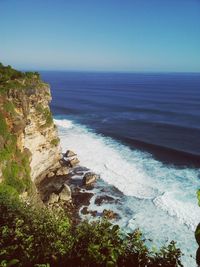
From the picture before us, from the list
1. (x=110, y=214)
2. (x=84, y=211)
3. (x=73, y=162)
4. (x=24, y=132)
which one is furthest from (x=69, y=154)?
(x=110, y=214)

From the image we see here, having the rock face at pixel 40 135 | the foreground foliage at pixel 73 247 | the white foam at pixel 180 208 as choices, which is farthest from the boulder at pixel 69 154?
the foreground foliage at pixel 73 247

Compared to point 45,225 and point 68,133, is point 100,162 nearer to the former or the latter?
point 68,133

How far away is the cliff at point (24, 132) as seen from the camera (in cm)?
3259

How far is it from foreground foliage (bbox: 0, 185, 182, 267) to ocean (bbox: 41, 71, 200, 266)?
→ 3650 millimetres

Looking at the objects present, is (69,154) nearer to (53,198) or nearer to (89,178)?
(89,178)

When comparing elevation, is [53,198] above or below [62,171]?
below

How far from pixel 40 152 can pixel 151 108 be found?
60502 mm

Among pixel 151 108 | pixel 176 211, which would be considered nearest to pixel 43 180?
pixel 176 211

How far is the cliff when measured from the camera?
1283 inches

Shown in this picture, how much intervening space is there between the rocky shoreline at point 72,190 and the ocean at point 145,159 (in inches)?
45.2

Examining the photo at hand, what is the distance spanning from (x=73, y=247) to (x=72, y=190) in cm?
2583

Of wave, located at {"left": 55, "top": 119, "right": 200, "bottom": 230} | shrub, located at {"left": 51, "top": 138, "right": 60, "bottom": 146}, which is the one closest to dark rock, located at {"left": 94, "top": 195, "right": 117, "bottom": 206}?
wave, located at {"left": 55, "top": 119, "right": 200, "bottom": 230}

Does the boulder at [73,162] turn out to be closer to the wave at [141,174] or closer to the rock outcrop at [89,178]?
the wave at [141,174]

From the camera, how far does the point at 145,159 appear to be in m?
53.8
